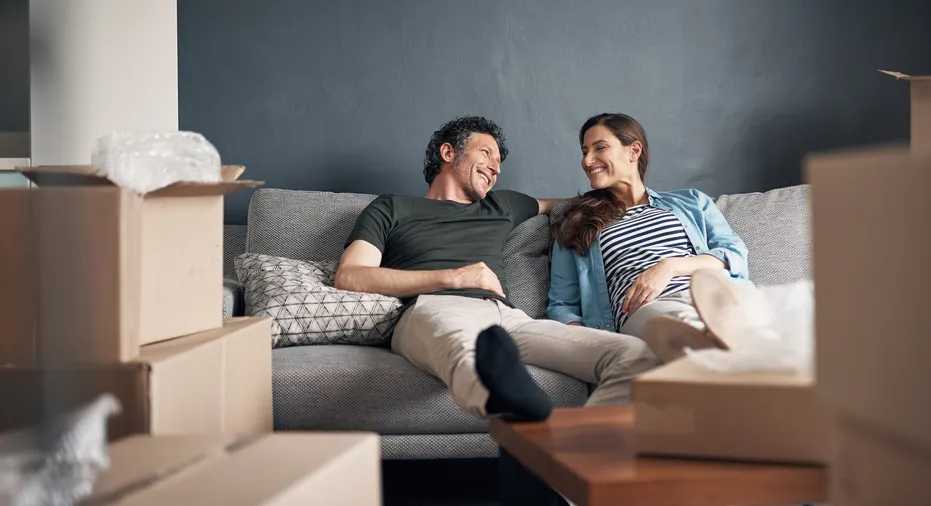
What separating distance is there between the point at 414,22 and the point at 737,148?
1.20m

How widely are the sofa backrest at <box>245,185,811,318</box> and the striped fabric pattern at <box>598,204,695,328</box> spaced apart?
0.68 feet

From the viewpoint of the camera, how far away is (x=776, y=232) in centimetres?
286

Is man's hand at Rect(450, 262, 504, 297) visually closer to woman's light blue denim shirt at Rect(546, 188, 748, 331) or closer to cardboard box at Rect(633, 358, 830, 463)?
woman's light blue denim shirt at Rect(546, 188, 748, 331)

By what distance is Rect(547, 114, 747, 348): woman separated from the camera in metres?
2.65

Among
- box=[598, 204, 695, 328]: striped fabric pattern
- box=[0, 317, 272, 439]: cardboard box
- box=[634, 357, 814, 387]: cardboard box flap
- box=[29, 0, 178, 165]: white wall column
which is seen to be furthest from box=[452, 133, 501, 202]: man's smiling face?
box=[634, 357, 814, 387]: cardboard box flap

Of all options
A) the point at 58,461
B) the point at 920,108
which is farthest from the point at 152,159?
the point at 920,108

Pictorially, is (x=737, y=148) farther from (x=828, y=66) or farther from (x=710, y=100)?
(x=828, y=66)

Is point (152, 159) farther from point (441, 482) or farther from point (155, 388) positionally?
point (441, 482)

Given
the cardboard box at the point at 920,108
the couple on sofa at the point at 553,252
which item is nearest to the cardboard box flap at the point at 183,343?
the couple on sofa at the point at 553,252

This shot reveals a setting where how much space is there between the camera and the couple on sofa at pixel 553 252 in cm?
230

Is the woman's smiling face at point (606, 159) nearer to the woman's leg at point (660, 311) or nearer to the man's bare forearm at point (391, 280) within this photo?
the woman's leg at point (660, 311)

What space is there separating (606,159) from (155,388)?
1.81 meters

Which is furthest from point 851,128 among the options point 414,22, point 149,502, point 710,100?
point 149,502

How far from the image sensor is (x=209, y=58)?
326 cm
